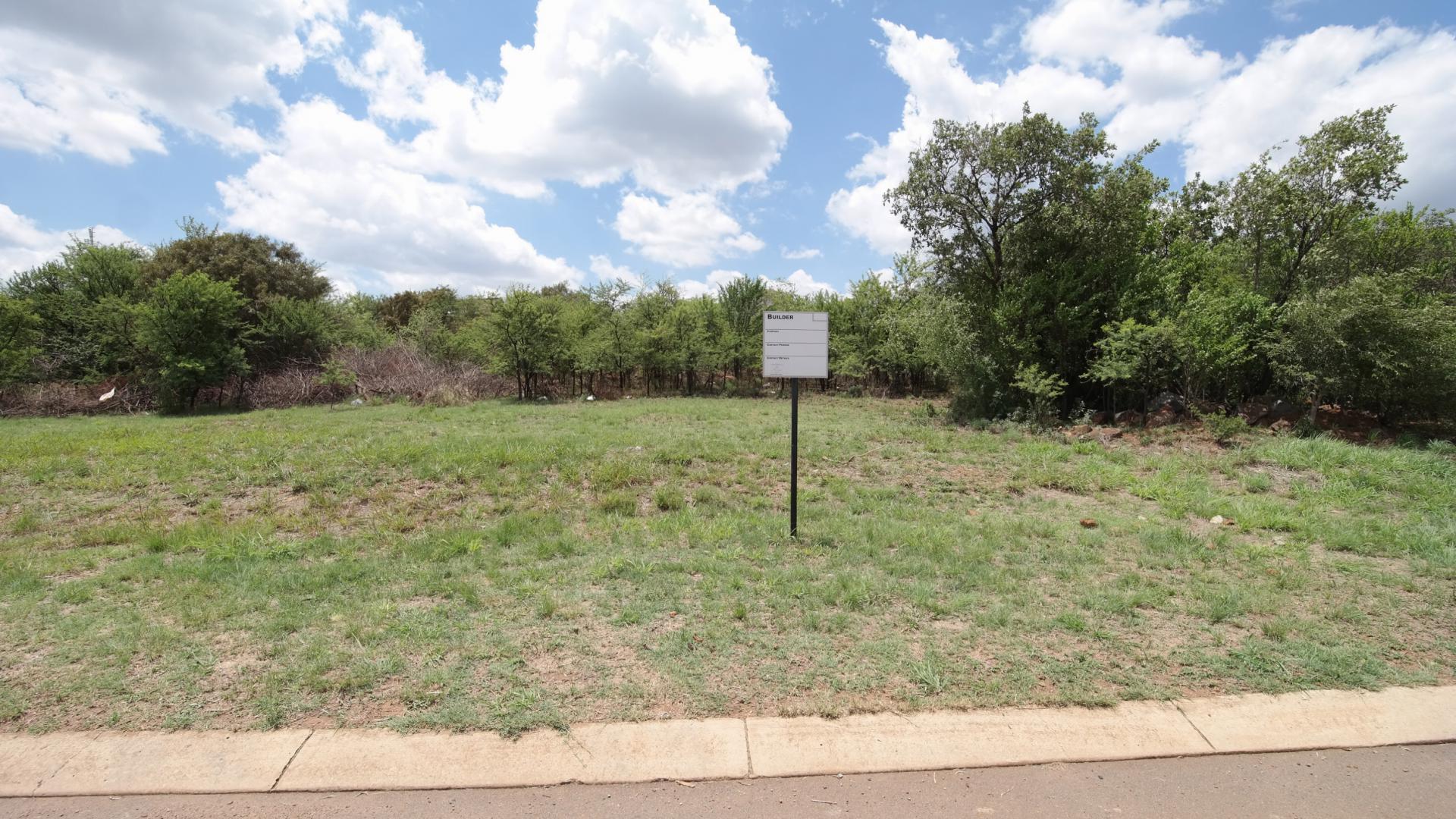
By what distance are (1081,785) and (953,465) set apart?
7650 millimetres

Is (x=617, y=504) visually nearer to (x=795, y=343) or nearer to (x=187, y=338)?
(x=795, y=343)

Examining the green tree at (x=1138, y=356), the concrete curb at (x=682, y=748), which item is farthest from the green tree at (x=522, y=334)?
the concrete curb at (x=682, y=748)

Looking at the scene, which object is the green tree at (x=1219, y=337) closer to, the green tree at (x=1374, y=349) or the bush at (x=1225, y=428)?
the green tree at (x=1374, y=349)

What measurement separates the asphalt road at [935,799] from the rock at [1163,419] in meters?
12.4

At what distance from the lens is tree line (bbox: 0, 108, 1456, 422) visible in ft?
41.5

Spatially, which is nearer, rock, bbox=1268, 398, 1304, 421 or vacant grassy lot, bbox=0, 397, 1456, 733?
vacant grassy lot, bbox=0, 397, 1456, 733

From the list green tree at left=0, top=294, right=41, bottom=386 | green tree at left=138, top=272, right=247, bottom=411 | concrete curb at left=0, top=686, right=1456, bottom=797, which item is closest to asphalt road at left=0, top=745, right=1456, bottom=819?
concrete curb at left=0, top=686, right=1456, bottom=797

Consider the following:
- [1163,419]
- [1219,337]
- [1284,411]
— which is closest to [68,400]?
[1163,419]

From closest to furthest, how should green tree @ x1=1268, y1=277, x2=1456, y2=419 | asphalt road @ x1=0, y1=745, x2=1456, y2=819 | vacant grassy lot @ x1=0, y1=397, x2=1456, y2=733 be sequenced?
asphalt road @ x1=0, y1=745, x2=1456, y2=819
vacant grassy lot @ x1=0, y1=397, x2=1456, y2=733
green tree @ x1=1268, y1=277, x2=1456, y2=419

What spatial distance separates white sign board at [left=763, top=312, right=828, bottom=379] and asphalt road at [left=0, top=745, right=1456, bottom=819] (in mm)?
3538

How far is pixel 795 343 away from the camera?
5688 mm

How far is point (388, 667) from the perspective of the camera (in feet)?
11.9

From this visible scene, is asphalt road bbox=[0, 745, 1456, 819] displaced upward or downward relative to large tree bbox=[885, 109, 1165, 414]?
downward

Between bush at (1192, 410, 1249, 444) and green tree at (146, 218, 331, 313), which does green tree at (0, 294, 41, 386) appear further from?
bush at (1192, 410, 1249, 444)
